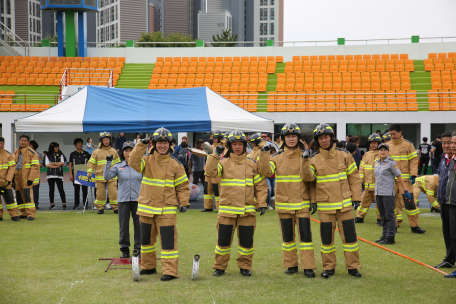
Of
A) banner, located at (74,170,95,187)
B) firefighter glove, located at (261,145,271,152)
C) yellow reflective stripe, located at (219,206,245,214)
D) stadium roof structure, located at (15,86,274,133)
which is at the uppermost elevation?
stadium roof structure, located at (15,86,274,133)

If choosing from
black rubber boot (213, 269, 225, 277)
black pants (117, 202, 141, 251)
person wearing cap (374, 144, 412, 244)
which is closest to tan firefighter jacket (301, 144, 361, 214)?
black rubber boot (213, 269, 225, 277)

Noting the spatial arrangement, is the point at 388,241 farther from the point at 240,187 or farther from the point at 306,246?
the point at 240,187

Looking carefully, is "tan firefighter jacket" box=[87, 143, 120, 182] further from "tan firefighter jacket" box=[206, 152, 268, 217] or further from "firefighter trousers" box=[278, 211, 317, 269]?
"firefighter trousers" box=[278, 211, 317, 269]


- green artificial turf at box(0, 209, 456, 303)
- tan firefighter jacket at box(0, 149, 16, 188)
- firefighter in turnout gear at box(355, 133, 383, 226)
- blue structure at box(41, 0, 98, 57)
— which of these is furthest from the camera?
blue structure at box(41, 0, 98, 57)

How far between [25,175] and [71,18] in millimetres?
20187

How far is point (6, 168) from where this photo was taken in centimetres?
1031

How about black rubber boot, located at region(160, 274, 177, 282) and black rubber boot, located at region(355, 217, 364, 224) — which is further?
black rubber boot, located at region(355, 217, 364, 224)

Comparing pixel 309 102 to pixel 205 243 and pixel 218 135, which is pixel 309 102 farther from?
pixel 205 243

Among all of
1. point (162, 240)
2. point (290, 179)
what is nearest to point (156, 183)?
point (162, 240)

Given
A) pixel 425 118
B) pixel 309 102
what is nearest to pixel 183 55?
pixel 309 102

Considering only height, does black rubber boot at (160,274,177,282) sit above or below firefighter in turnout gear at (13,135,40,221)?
below

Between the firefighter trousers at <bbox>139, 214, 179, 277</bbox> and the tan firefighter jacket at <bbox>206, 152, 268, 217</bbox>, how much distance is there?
0.70 m

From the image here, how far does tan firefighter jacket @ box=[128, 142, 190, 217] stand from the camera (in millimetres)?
5793

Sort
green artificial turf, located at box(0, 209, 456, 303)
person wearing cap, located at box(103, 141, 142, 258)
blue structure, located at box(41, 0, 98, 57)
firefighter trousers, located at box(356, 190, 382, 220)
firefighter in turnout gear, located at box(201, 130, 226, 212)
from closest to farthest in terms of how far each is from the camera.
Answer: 1. green artificial turf, located at box(0, 209, 456, 303)
2. person wearing cap, located at box(103, 141, 142, 258)
3. firefighter trousers, located at box(356, 190, 382, 220)
4. firefighter in turnout gear, located at box(201, 130, 226, 212)
5. blue structure, located at box(41, 0, 98, 57)
